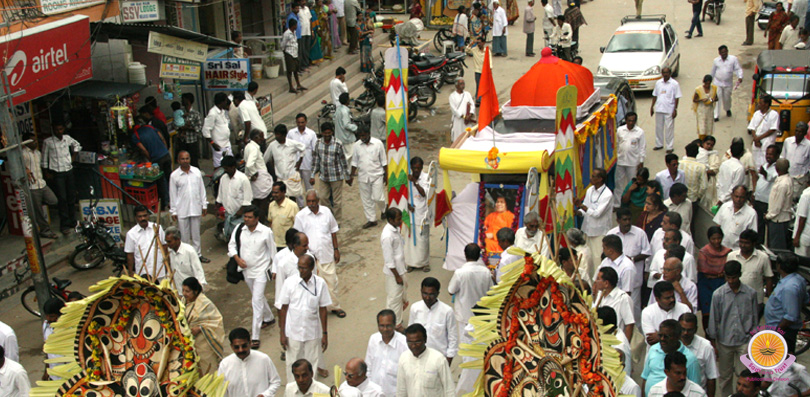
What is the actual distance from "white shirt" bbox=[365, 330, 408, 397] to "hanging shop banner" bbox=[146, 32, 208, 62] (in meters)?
6.65

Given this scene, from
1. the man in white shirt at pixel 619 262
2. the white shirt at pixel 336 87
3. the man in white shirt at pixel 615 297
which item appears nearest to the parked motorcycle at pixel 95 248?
the white shirt at pixel 336 87

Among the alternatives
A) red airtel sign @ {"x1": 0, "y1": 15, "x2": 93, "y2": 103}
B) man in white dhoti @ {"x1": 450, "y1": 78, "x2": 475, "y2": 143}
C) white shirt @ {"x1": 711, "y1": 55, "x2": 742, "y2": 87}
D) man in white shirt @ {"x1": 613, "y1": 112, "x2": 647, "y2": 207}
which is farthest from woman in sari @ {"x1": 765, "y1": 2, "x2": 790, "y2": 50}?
red airtel sign @ {"x1": 0, "y1": 15, "x2": 93, "y2": 103}


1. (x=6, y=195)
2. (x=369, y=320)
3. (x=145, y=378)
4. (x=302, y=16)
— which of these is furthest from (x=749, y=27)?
(x=145, y=378)

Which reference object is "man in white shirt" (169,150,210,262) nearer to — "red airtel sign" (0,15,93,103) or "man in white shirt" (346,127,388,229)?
"red airtel sign" (0,15,93,103)

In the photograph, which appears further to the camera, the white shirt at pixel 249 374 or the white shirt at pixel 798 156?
the white shirt at pixel 798 156

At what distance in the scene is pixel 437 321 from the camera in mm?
7672

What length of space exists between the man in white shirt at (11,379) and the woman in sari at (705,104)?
11.7 metres

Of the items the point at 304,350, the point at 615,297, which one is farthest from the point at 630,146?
the point at 304,350

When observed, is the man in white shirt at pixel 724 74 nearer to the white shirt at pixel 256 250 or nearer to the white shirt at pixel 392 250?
the white shirt at pixel 392 250

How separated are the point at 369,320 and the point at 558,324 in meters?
4.85

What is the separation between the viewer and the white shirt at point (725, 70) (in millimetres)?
16297

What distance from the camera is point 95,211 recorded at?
11.5 meters

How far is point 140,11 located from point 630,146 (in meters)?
7.58

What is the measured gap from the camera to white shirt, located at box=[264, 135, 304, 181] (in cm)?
1227
